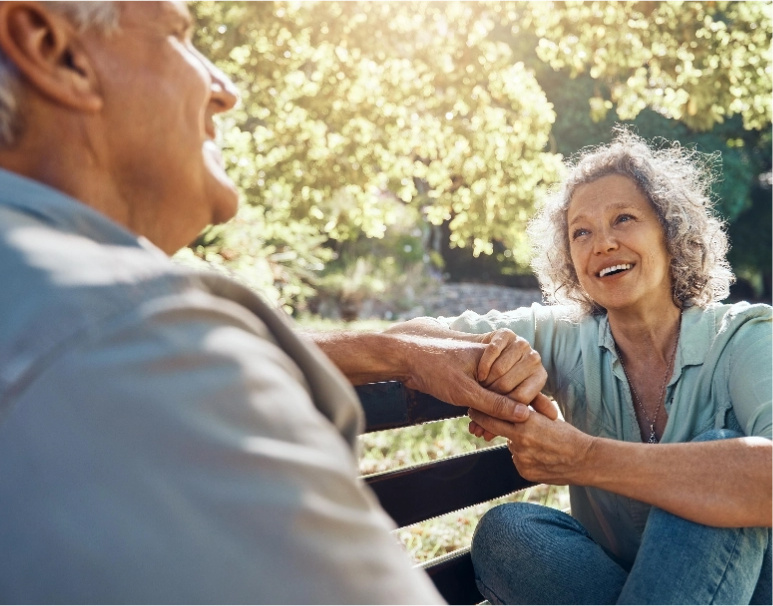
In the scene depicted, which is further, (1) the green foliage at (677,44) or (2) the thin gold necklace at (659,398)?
(1) the green foliage at (677,44)

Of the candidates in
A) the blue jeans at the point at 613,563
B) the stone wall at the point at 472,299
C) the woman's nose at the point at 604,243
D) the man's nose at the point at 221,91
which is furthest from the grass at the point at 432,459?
the stone wall at the point at 472,299

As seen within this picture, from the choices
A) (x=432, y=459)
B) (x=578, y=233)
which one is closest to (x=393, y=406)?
(x=578, y=233)

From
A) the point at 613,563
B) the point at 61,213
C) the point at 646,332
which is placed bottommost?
the point at 613,563

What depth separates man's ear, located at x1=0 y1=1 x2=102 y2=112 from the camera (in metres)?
0.81

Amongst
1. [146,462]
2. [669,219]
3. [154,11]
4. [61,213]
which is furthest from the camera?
[669,219]

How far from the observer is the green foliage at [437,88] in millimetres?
5934

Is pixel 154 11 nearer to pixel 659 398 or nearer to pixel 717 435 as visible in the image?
pixel 717 435

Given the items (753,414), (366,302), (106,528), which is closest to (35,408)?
(106,528)

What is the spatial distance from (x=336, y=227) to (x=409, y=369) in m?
6.05

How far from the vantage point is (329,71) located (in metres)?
6.07

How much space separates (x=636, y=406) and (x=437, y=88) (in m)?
4.71

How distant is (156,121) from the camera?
901 mm

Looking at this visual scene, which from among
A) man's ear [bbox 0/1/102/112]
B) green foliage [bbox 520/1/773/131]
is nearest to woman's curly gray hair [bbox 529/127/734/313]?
man's ear [bbox 0/1/102/112]

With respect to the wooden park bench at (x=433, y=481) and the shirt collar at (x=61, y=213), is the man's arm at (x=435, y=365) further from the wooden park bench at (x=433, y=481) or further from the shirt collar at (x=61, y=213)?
the shirt collar at (x=61, y=213)
